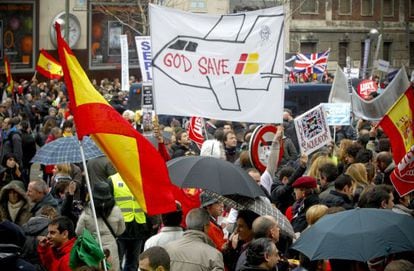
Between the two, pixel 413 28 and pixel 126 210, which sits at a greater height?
pixel 413 28

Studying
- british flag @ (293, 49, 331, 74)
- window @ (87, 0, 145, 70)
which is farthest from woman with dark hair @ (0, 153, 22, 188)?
window @ (87, 0, 145, 70)

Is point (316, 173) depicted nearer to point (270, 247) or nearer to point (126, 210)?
point (126, 210)

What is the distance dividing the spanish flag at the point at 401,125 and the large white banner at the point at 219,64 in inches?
43.3

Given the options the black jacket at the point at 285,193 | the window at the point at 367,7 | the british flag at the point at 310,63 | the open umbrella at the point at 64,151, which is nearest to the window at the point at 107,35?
A: the british flag at the point at 310,63

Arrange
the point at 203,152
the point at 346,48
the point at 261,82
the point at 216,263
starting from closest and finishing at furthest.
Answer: the point at 216,263
the point at 261,82
the point at 203,152
the point at 346,48

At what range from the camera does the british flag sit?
31.7 m

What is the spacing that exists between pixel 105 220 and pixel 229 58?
2.05 meters

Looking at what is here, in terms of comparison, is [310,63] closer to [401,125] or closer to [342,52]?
[342,52]

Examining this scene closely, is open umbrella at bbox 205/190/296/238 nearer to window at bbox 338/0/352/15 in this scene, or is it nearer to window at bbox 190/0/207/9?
window at bbox 190/0/207/9

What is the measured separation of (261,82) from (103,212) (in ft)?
6.74

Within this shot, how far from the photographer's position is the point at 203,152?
11.2m

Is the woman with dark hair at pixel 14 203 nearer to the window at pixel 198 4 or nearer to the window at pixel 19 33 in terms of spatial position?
the window at pixel 19 33

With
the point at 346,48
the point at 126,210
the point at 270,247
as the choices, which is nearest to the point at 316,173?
the point at 126,210

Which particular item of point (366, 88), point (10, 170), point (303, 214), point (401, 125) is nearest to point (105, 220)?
point (303, 214)
